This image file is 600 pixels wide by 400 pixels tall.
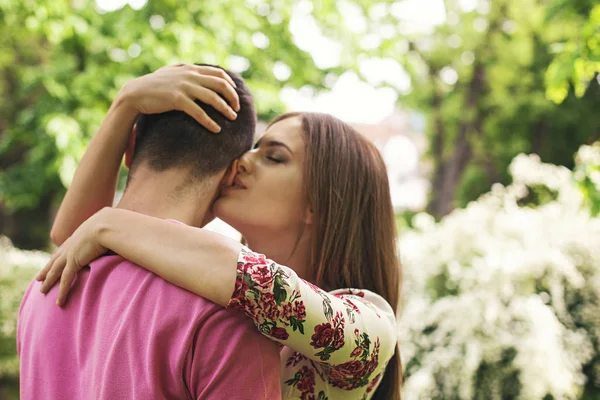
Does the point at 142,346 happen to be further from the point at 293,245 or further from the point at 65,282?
the point at 293,245

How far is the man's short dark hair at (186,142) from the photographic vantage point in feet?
5.09

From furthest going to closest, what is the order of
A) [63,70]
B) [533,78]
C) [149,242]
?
1. [533,78]
2. [63,70]
3. [149,242]

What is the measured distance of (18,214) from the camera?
15633 millimetres

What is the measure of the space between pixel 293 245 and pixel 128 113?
690mm

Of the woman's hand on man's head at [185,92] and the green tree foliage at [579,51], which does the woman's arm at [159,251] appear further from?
the green tree foliage at [579,51]

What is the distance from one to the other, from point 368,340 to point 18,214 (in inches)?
637

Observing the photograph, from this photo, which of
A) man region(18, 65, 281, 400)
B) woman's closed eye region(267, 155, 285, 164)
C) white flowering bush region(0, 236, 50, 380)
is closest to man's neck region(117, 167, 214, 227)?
man region(18, 65, 281, 400)

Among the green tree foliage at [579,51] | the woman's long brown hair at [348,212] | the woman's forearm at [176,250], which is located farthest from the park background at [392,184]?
the woman's forearm at [176,250]

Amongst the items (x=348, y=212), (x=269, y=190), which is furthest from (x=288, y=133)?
(x=348, y=212)

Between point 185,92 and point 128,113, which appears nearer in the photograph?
point 185,92

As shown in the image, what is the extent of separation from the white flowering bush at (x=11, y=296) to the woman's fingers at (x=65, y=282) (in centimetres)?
693

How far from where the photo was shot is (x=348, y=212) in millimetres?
1925

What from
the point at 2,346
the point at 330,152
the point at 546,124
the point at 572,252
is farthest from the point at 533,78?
the point at 330,152

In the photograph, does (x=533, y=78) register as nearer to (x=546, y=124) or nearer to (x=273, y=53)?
(x=546, y=124)
